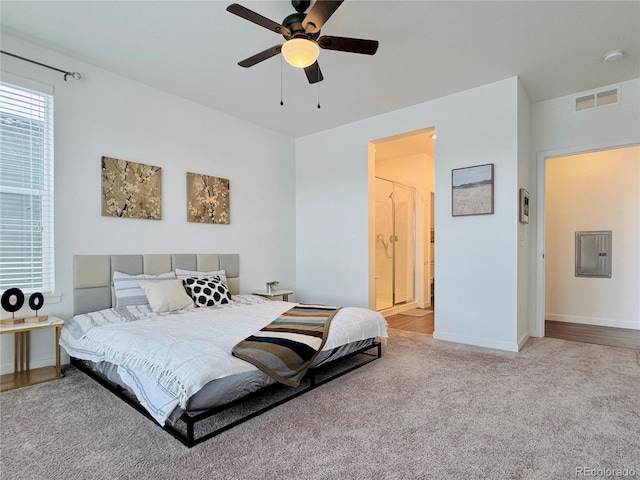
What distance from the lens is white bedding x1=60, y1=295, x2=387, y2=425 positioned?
1858mm

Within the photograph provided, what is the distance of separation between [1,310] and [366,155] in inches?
164

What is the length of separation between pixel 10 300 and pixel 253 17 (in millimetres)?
2871

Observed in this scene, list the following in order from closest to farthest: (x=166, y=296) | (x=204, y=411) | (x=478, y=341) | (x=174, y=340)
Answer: (x=204, y=411) → (x=174, y=340) → (x=166, y=296) → (x=478, y=341)

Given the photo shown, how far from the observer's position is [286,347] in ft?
7.68

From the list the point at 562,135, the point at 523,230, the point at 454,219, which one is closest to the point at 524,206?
the point at 523,230

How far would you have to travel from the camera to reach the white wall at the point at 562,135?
372cm

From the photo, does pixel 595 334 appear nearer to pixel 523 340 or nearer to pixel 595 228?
pixel 523 340

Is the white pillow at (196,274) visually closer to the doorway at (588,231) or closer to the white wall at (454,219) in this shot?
the white wall at (454,219)

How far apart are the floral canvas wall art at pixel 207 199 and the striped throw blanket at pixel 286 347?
1.99 m

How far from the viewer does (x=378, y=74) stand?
3559 mm

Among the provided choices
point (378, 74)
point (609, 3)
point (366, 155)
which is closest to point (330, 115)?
point (366, 155)

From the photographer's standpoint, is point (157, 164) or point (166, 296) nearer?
point (166, 296)

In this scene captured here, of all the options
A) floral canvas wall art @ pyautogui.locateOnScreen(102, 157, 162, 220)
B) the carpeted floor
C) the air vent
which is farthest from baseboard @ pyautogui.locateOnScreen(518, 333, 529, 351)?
floral canvas wall art @ pyautogui.locateOnScreen(102, 157, 162, 220)

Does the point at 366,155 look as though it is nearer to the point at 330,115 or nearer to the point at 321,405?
the point at 330,115
